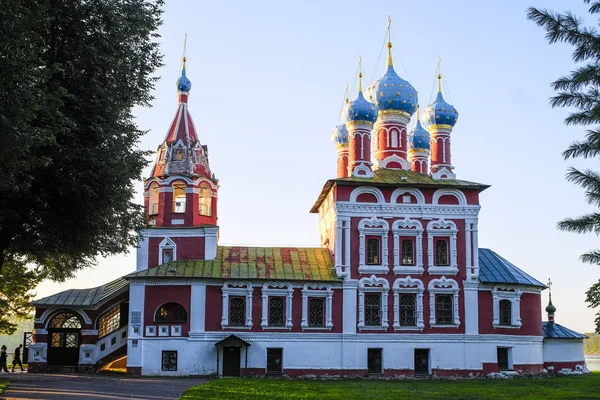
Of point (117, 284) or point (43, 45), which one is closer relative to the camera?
point (43, 45)

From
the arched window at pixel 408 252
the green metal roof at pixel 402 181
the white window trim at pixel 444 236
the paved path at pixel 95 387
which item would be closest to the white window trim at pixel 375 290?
the arched window at pixel 408 252

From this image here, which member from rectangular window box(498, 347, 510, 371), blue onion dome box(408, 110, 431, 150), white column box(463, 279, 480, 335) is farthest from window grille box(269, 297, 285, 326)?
blue onion dome box(408, 110, 431, 150)

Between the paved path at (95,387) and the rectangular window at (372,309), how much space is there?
714 centimetres

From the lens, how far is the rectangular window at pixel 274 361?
94.4 feet

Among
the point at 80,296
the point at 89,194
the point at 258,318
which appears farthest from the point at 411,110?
the point at 89,194

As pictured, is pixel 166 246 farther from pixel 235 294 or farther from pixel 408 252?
pixel 408 252

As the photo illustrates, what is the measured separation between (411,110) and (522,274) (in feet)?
27.8

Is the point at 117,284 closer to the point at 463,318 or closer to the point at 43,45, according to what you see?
the point at 463,318

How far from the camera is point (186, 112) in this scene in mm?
32062

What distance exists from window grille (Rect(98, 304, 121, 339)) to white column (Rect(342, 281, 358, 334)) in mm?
9255

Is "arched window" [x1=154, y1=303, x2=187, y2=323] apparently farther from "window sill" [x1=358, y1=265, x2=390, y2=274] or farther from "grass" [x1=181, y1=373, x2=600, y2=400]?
"window sill" [x1=358, y1=265, x2=390, y2=274]

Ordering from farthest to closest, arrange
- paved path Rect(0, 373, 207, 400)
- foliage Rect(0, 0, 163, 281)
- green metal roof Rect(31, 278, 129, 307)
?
green metal roof Rect(31, 278, 129, 307), paved path Rect(0, 373, 207, 400), foliage Rect(0, 0, 163, 281)

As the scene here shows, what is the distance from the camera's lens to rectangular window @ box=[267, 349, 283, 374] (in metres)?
28.8

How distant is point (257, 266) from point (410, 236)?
20.4ft
